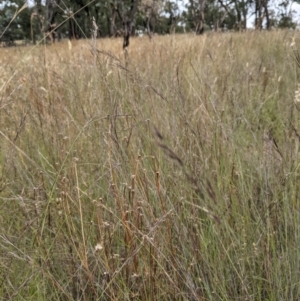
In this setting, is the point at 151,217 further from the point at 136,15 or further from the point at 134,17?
the point at 136,15

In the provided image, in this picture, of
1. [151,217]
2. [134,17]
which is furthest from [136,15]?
[151,217]

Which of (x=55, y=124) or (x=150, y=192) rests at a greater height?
(x=55, y=124)

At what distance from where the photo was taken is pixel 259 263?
1.08 metres

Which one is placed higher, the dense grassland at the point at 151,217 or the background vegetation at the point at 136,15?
the background vegetation at the point at 136,15

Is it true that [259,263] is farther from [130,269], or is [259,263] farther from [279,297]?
[130,269]

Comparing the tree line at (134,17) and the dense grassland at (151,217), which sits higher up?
the tree line at (134,17)

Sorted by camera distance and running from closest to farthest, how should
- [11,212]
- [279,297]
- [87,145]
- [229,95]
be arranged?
1. [279,297]
2. [11,212]
3. [87,145]
4. [229,95]

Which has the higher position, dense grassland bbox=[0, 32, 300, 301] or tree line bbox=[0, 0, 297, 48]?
tree line bbox=[0, 0, 297, 48]

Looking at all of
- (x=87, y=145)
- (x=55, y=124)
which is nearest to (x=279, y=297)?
(x=87, y=145)

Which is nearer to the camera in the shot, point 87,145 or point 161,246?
point 161,246

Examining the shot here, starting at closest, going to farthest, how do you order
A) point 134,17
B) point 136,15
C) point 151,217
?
point 151,217, point 134,17, point 136,15

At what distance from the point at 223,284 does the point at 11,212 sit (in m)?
0.80

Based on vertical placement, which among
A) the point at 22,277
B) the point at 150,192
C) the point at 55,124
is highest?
the point at 55,124

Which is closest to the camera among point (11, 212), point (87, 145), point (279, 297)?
point (279, 297)
